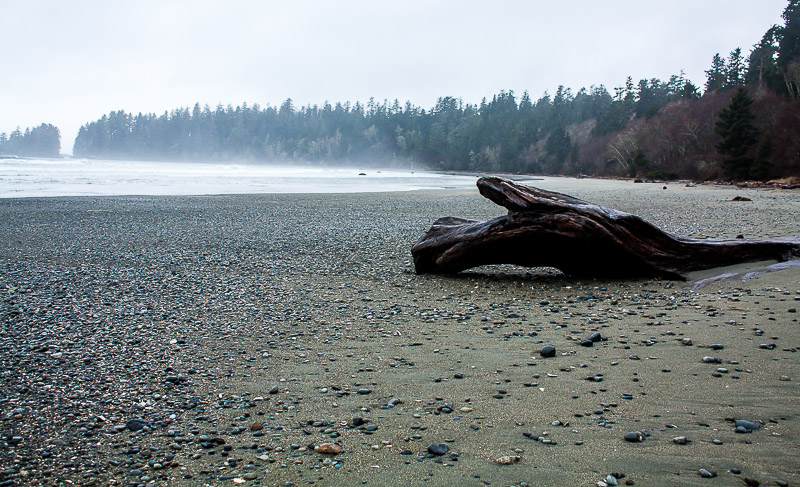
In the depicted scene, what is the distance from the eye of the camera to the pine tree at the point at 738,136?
4222 cm

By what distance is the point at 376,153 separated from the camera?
154 m

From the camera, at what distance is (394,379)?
4035 mm

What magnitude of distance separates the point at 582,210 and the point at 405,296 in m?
2.64

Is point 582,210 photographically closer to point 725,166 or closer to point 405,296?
point 405,296

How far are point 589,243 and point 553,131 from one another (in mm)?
101380

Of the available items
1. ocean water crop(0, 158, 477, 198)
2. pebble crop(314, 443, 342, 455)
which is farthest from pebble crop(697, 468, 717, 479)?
ocean water crop(0, 158, 477, 198)

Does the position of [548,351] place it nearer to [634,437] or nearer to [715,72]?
[634,437]

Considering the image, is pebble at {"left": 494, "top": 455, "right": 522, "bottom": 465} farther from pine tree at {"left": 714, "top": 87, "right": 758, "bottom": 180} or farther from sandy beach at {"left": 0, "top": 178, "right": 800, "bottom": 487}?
pine tree at {"left": 714, "top": 87, "right": 758, "bottom": 180}

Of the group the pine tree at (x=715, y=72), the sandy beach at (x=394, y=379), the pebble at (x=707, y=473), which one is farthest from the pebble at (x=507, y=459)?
the pine tree at (x=715, y=72)

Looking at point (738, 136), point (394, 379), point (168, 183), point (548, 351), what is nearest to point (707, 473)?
point (548, 351)

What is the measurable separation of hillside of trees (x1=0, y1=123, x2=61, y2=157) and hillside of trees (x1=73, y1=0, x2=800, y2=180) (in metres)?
17.2

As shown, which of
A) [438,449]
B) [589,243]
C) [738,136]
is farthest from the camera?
[738,136]

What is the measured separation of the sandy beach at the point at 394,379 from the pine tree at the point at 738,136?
4231 centimetres

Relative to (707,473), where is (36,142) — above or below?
above
